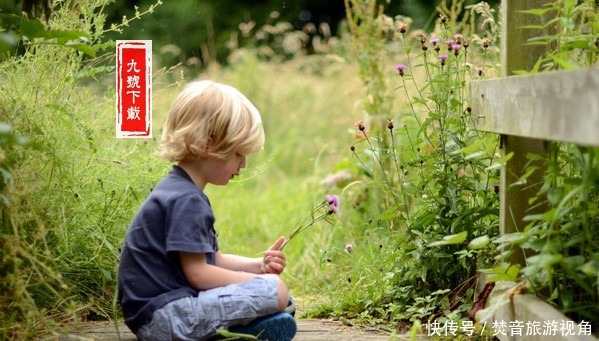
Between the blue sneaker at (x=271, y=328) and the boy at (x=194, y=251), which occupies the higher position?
the boy at (x=194, y=251)

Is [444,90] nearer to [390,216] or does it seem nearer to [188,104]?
[390,216]

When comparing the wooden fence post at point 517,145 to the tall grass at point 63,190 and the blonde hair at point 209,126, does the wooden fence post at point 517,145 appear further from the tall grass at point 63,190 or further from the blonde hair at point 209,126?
the tall grass at point 63,190

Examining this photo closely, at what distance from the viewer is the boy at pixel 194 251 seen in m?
2.50

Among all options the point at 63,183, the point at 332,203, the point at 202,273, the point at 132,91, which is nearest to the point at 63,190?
the point at 63,183

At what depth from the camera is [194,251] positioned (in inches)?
96.4

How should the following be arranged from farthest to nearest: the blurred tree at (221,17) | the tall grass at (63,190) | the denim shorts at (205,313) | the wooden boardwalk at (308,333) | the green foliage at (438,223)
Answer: the blurred tree at (221,17) → the green foliage at (438,223) → the wooden boardwalk at (308,333) → the tall grass at (63,190) → the denim shorts at (205,313)

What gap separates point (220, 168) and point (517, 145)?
989mm

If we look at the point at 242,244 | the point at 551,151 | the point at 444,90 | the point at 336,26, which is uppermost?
the point at 336,26

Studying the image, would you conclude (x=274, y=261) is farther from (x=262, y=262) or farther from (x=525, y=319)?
(x=525, y=319)

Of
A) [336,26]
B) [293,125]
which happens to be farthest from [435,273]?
[336,26]

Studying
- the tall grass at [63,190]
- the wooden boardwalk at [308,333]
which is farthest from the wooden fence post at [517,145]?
the tall grass at [63,190]

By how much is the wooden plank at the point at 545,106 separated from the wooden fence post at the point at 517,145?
13cm

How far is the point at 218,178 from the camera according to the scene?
271cm

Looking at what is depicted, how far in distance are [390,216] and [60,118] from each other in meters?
1.36
